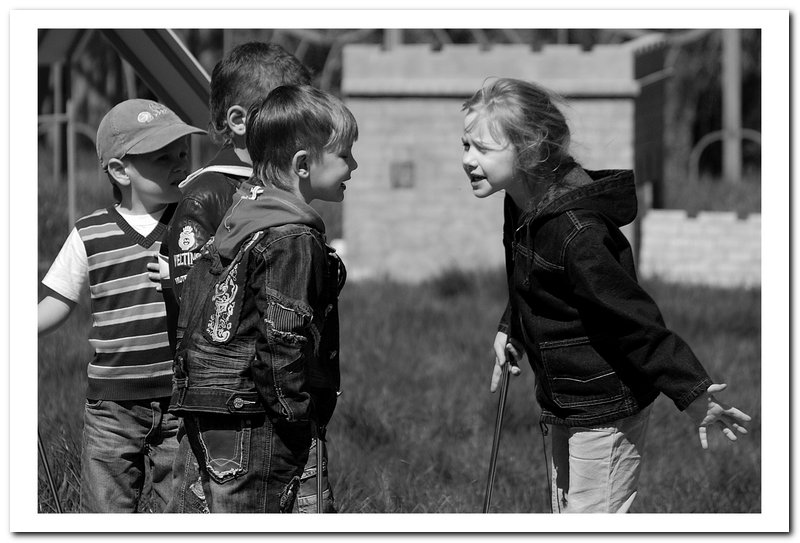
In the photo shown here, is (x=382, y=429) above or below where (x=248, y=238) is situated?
below

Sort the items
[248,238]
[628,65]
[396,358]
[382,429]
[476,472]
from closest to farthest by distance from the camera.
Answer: [248,238] < [476,472] < [382,429] < [396,358] < [628,65]

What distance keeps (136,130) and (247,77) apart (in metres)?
0.39

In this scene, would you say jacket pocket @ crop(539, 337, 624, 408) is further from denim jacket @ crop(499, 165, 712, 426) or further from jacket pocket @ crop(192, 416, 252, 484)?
jacket pocket @ crop(192, 416, 252, 484)

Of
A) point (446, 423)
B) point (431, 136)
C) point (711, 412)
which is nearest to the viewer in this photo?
point (711, 412)

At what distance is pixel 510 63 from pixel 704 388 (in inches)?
381

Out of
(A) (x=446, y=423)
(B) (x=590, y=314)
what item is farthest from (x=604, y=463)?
(A) (x=446, y=423)

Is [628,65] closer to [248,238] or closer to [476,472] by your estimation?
[476,472]

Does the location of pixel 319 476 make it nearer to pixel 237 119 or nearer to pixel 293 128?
pixel 293 128

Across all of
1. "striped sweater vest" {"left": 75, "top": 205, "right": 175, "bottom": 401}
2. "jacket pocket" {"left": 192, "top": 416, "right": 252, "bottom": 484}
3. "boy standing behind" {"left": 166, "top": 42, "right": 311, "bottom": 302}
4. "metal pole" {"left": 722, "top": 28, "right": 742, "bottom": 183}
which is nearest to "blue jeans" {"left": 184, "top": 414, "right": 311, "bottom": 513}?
"jacket pocket" {"left": 192, "top": 416, "right": 252, "bottom": 484}

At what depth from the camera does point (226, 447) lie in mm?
3045

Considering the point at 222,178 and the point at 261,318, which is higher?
the point at 222,178

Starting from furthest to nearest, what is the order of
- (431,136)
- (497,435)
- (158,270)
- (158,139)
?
1. (431,136)
2. (497,435)
3. (158,139)
4. (158,270)

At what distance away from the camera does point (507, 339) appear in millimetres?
3818
